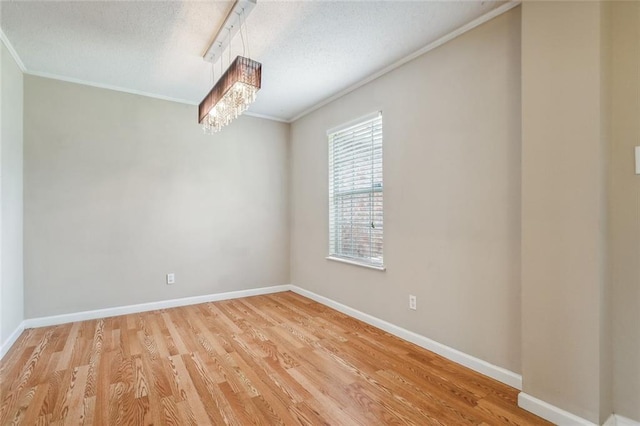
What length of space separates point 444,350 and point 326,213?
2116mm

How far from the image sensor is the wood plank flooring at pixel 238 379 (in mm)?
1808

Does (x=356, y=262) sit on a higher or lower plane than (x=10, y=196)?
lower

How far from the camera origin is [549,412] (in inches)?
68.9

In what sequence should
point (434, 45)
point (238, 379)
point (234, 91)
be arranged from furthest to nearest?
point (434, 45)
point (234, 91)
point (238, 379)

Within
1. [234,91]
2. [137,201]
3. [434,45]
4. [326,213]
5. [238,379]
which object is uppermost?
[434,45]

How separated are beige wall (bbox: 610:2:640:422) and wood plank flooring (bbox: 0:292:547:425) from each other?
1.70 ft

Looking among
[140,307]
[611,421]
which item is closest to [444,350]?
[611,421]

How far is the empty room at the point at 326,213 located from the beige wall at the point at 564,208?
0.04ft

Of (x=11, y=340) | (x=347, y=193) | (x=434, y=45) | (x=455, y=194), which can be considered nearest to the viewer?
(x=455, y=194)

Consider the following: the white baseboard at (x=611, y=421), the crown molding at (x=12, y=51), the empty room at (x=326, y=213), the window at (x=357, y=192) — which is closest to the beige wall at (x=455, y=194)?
the empty room at (x=326, y=213)

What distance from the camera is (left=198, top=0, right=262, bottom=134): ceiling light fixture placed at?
2.19m

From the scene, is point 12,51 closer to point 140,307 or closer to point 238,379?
point 140,307

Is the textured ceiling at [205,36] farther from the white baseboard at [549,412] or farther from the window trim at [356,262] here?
the white baseboard at [549,412]

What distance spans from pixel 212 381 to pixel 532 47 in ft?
9.88
